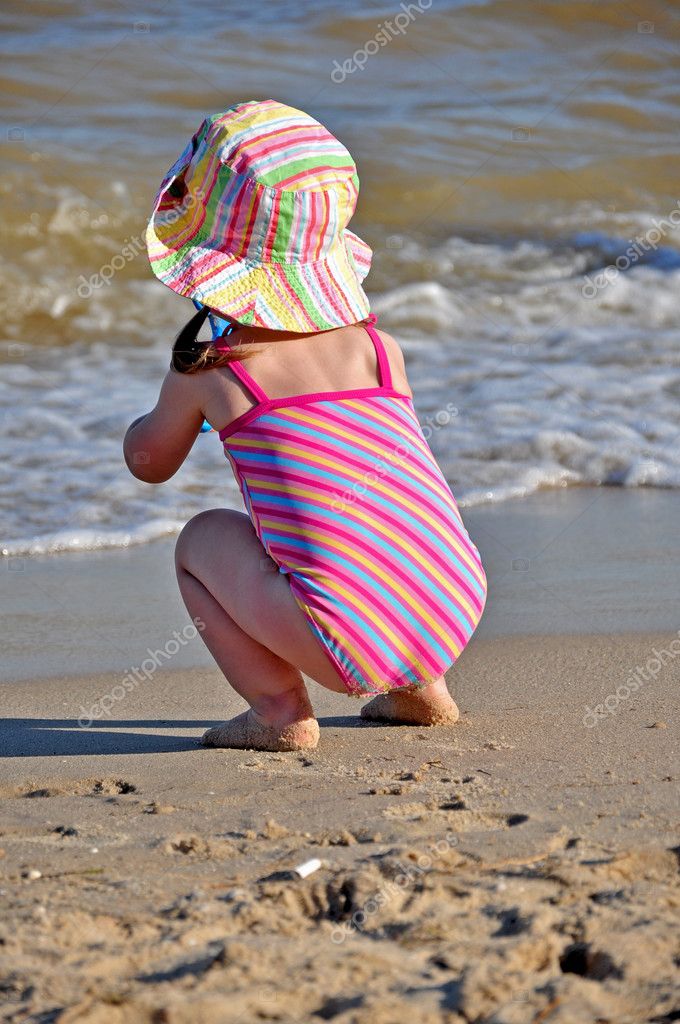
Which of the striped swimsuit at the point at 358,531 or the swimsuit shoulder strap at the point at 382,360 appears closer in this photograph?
the striped swimsuit at the point at 358,531

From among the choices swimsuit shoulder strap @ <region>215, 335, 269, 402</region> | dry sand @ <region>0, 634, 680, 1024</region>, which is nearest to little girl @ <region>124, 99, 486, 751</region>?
swimsuit shoulder strap @ <region>215, 335, 269, 402</region>

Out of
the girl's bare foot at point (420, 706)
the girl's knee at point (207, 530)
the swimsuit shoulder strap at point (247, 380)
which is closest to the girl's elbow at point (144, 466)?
the girl's knee at point (207, 530)

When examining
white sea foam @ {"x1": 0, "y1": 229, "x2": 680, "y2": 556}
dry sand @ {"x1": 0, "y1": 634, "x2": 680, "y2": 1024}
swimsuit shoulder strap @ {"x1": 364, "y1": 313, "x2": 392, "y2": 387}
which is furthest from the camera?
white sea foam @ {"x1": 0, "y1": 229, "x2": 680, "y2": 556}

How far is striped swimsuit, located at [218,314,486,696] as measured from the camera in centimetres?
228

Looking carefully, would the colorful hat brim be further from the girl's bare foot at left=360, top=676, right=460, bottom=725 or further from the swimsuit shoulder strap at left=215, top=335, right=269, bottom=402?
the girl's bare foot at left=360, top=676, right=460, bottom=725

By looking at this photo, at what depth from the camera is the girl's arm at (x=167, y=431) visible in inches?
95.3

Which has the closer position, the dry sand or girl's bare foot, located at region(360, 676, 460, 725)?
the dry sand

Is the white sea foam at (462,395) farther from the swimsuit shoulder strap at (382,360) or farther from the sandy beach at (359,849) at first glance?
the swimsuit shoulder strap at (382,360)

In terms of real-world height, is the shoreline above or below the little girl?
below

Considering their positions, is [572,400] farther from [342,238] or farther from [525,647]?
[342,238]

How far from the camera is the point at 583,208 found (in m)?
8.91

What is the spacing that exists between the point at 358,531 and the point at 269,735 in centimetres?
48

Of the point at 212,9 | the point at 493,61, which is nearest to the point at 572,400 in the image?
the point at 493,61

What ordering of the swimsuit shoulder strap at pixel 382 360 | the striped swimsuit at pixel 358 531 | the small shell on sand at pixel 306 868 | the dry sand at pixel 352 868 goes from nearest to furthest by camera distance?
1. the dry sand at pixel 352 868
2. the small shell on sand at pixel 306 868
3. the striped swimsuit at pixel 358 531
4. the swimsuit shoulder strap at pixel 382 360
